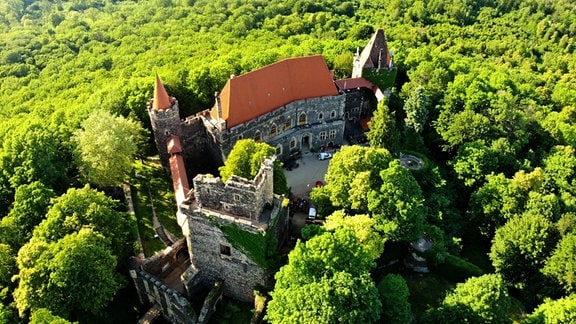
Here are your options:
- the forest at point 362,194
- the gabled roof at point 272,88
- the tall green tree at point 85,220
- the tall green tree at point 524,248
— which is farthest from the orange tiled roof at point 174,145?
the tall green tree at point 524,248

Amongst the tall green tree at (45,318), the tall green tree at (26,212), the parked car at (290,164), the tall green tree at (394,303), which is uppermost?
the tall green tree at (26,212)

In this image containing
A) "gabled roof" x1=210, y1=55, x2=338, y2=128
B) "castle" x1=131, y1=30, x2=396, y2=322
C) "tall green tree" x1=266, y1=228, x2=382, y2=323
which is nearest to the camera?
"tall green tree" x1=266, y1=228, x2=382, y2=323

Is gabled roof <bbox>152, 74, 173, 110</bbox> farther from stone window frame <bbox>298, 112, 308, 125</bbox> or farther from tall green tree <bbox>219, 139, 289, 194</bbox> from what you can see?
stone window frame <bbox>298, 112, 308, 125</bbox>

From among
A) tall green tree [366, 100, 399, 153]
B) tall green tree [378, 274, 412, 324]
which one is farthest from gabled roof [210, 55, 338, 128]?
tall green tree [378, 274, 412, 324]

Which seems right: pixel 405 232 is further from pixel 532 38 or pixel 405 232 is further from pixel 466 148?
pixel 532 38

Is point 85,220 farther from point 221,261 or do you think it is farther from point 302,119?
point 302,119

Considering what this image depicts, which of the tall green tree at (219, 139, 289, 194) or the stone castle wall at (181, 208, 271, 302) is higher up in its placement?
the tall green tree at (219, 139, 289, 194)

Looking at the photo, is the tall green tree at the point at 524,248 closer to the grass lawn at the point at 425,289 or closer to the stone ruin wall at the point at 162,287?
the grass lawn at the point at 425,289
